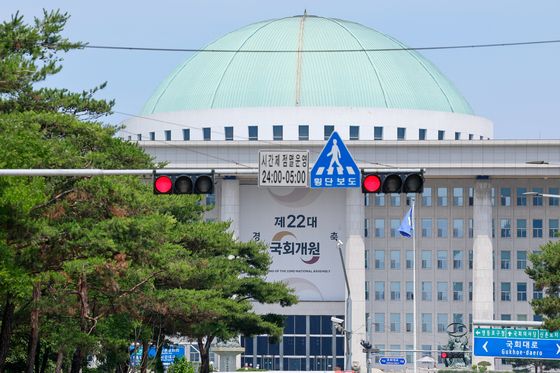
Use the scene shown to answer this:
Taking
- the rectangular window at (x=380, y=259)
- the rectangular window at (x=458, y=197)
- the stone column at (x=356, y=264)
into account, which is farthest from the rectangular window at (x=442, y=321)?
the rectangular window at (x=458, y=197)

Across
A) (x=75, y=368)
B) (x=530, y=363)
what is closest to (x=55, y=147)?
(x=75, y=368)

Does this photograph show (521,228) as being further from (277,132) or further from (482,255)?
(277,132)

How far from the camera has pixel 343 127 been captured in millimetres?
128125

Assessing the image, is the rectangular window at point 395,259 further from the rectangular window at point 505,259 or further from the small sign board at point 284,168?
the small sign board at point 284,168

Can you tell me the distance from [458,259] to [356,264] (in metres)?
9.98

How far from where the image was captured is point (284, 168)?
119ft

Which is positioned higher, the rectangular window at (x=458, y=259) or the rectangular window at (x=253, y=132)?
the rectangular window at (x=253, y=132)

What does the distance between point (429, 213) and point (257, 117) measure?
16.4 meters

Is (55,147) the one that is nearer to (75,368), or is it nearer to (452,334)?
→ (75,368)

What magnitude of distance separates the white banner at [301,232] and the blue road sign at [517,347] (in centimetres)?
5425

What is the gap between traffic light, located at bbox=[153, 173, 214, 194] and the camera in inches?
1348

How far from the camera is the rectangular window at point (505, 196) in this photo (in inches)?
5032

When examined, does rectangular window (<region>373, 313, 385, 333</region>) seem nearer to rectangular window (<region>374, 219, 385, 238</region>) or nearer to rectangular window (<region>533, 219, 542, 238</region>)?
rectangular window (<region>374, 219, 385, 238</region>)

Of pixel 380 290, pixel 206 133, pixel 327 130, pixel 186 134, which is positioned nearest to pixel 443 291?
pixel 380 290
